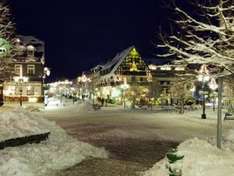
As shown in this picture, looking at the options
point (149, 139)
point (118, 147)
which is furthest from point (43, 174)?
point (149, 139)

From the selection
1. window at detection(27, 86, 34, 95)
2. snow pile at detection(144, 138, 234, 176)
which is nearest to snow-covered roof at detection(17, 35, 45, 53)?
window at detection(27, 86, 34, 95)

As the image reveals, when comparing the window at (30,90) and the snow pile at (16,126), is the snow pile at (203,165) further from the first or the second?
the window at (30,90)

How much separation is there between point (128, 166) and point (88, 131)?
1243 centimetres

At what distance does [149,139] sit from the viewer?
22.5 m

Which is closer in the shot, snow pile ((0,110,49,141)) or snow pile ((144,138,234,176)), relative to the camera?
snow pile ((144,138,234,176))

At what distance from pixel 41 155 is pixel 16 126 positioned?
8.57ft

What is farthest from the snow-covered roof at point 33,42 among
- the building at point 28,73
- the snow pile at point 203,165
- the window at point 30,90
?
the snow pile at point 203,165

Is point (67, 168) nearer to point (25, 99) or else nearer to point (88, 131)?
point (88, 131)

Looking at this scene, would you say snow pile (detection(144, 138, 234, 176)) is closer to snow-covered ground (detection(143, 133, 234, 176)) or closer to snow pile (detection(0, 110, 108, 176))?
snow-covered ground (detection(143, 133, 234, 176))

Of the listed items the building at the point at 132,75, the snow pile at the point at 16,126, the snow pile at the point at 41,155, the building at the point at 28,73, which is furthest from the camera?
the building at the point at 132,75

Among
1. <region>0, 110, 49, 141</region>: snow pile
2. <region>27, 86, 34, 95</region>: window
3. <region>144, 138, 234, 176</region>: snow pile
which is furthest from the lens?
<region>27, 86, 34, 95</region>: window

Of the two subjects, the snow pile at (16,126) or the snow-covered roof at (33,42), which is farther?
the snow-covered roof at (33,42)

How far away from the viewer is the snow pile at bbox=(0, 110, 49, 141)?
50.0 ft

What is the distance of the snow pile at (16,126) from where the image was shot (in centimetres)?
1524
